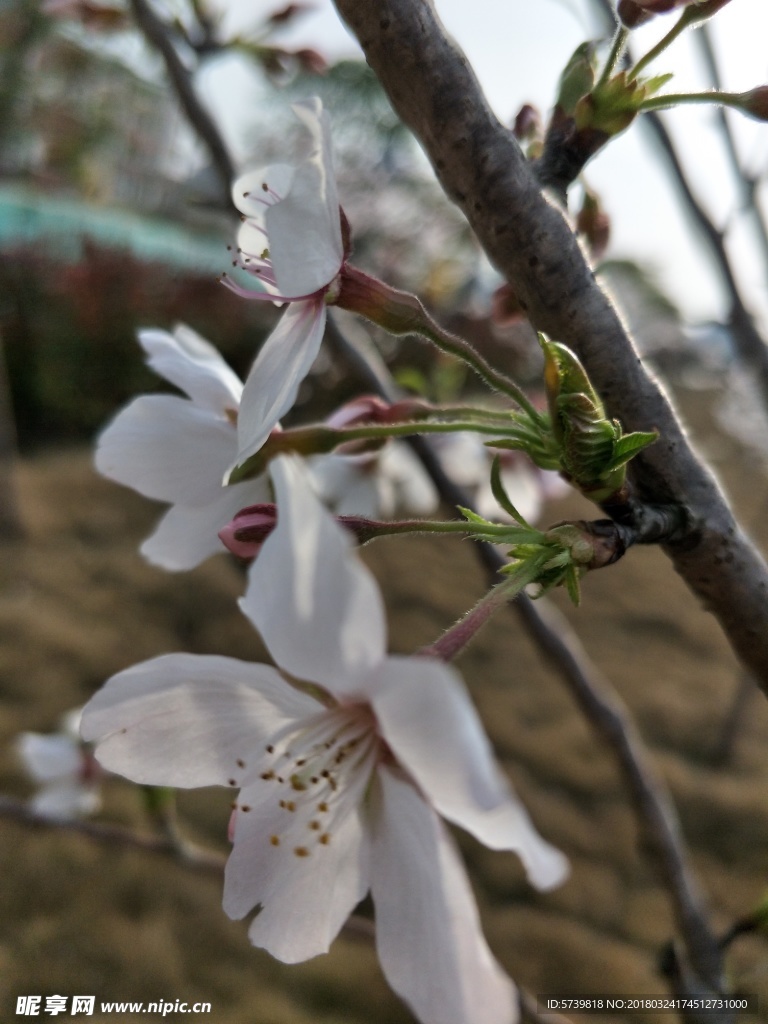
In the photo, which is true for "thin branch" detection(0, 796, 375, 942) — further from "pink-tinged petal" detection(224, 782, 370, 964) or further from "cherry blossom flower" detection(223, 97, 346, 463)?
"cherry blossom flower" detection(223, 97, 346, 463)

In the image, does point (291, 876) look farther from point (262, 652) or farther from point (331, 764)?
point (262, 652)

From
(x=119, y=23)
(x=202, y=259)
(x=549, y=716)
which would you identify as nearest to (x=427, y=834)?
(x=119, y=23)

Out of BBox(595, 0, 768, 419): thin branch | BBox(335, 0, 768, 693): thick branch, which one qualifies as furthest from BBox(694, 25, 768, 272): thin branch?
BBox(335, 0, 768, 693): thick branch

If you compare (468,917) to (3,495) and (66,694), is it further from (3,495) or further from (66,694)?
(3,495)

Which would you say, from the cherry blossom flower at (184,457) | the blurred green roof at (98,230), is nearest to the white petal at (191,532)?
the cherry blossom flower at (184,457)

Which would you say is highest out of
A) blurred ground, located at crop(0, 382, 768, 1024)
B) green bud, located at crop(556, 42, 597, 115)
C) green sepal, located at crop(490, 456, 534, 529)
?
green bud, located at crop(556, 42, 597, 115)

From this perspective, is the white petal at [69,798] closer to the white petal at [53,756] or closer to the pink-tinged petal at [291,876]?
the white petal at [53,756]
